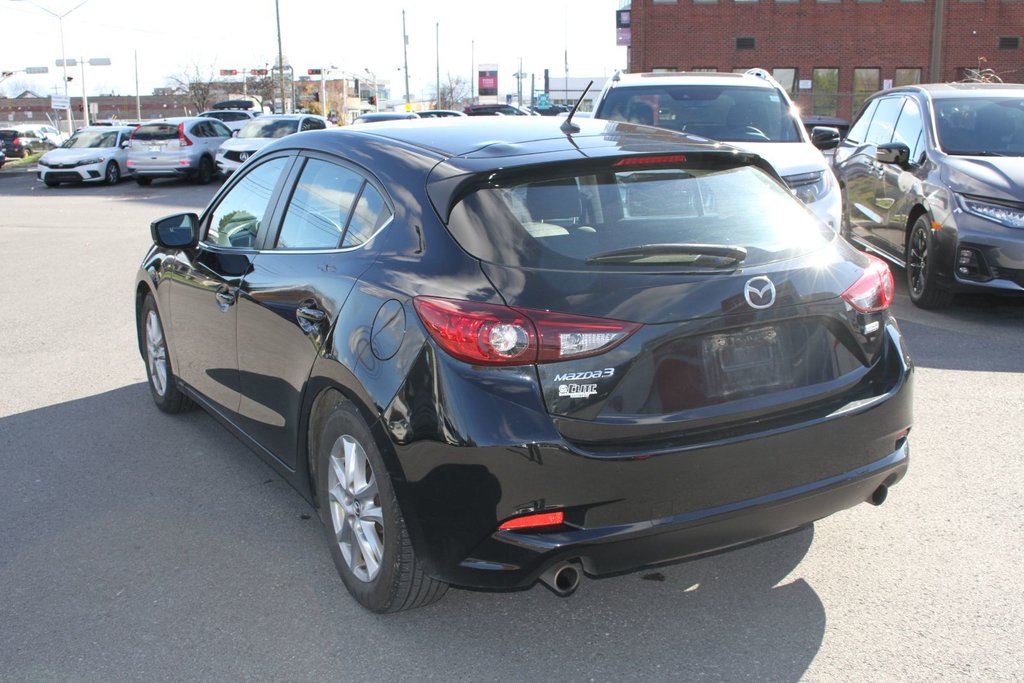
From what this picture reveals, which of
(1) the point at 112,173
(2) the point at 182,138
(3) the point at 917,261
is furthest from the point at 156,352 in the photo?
(1) the point at 112,173

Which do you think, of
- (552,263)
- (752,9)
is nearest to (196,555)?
(552,263)

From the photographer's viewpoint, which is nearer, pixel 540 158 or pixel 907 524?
pixel 540 158

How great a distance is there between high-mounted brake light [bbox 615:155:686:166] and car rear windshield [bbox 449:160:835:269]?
→ 0.7 inches

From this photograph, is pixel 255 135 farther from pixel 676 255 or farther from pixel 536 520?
pixel 536 520

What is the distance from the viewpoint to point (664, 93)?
10.5m

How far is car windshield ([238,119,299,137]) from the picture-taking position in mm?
26781

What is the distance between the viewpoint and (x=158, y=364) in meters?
6.06

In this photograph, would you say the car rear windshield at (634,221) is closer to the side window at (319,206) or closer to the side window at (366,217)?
the side window at (366,217)

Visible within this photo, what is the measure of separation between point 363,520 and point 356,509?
50 mm

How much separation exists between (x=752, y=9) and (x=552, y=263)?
46974 mm

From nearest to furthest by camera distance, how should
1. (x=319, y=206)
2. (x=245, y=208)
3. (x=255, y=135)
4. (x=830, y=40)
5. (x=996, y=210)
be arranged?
(x=319, y=206)
(x=245, y=208)
(x=996, y=210)
(x=255, y=135)
(x=830, y=40)

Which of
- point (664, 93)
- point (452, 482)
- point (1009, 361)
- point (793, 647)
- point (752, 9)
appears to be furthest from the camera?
point (752, 9)

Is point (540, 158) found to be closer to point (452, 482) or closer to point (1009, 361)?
point (452, 482)

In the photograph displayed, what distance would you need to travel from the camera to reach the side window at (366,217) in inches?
143
